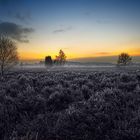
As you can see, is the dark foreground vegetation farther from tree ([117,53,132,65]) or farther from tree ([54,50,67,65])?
tree ([54,50,67,65])

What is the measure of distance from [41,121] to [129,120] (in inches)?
116

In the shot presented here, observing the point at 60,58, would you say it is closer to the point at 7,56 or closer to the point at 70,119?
the point at 7,56

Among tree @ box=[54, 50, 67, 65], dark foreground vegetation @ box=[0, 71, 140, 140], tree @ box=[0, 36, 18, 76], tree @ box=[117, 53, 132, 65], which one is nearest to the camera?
dark foreground vegetation @ box=[0, 71, 140, 140]

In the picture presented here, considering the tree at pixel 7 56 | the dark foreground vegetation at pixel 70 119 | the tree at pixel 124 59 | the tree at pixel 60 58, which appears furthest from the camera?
the tree at pixel 60 58

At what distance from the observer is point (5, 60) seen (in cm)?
4278

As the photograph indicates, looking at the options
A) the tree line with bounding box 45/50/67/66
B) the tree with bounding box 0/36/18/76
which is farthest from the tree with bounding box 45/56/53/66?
the tree with bounding box 0/36/18/76

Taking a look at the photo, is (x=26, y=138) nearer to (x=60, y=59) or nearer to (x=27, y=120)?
(x=27, y=120)

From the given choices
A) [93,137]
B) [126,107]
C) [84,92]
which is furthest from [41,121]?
[84,92]

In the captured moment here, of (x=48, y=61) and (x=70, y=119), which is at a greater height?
(x=48, y=61)

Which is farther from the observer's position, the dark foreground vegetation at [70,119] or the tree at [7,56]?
the tree at [7,56]

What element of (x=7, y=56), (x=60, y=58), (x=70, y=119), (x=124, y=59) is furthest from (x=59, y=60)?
(x=70, y=119)

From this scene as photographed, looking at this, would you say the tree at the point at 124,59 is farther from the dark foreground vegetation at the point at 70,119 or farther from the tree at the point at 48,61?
the dark foreground vegetation at the point at 70,119

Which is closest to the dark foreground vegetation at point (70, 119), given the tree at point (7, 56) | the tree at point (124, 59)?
the tree at point (7, 56)

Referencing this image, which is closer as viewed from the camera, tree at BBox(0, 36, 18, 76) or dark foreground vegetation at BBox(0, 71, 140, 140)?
dark foreground vegetation at BBox(0, 71, 140, 140)
